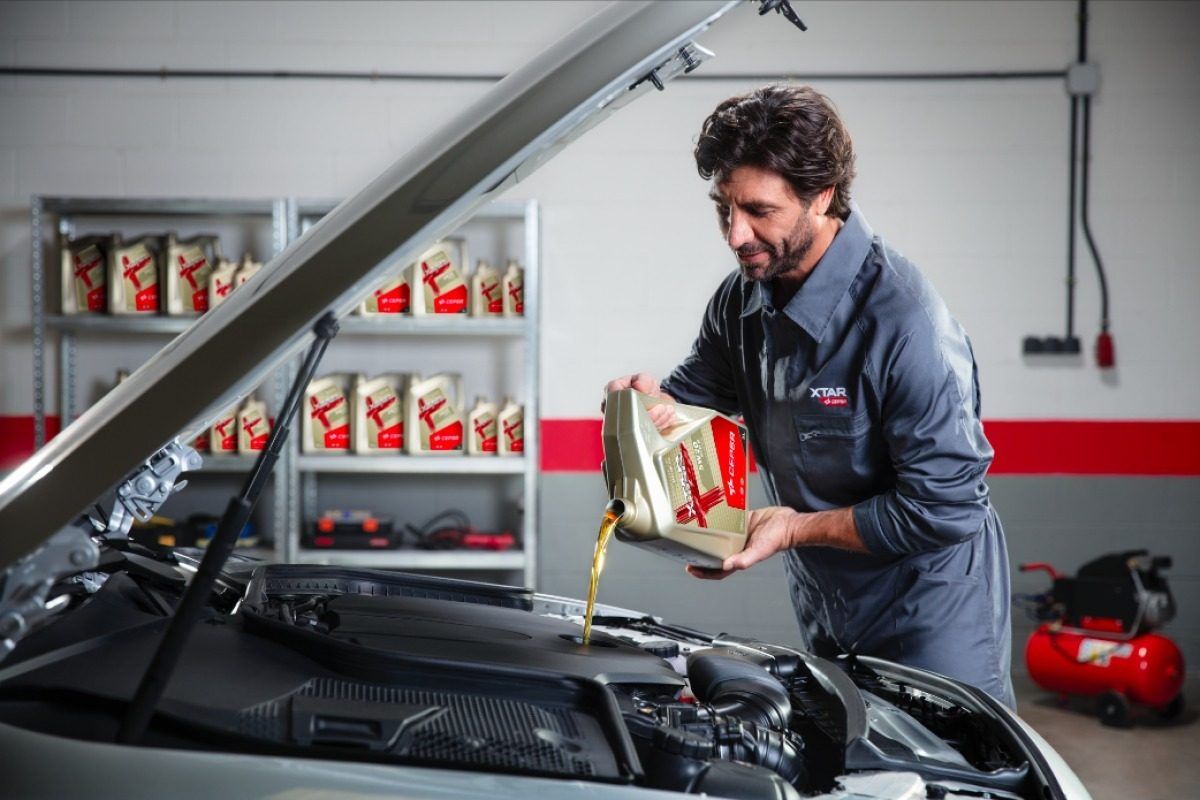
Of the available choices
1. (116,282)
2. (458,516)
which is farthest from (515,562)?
(116,282)

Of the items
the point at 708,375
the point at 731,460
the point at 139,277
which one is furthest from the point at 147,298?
the point at 731,460

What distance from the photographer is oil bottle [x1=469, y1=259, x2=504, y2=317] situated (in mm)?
4363

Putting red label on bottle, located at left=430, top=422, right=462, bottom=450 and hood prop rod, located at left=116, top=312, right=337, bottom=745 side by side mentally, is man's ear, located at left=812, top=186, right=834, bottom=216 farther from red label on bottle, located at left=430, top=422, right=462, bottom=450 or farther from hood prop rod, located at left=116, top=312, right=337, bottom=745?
red label on bottle, located at left=430, top=422, right=462, bottom=450

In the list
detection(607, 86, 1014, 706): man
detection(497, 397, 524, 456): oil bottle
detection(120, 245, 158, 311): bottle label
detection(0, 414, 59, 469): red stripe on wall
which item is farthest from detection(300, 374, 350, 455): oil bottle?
detection(607, 86, 1014, 706): man

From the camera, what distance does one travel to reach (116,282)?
14.3ft

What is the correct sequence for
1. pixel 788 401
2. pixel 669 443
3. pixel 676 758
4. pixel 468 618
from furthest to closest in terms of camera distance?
pixel 788 401
pixel 669 443
pixel 468 618
pixel 676 758

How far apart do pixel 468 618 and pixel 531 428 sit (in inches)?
113

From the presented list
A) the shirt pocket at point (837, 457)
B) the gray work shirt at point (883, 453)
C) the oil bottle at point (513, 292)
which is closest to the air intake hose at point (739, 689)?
the gray work shirt at point (883, 453)

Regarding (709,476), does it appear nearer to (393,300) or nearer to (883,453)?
(883,453)

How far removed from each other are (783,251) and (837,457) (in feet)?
1.31

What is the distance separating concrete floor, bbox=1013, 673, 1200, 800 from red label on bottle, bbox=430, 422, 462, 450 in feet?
8.32

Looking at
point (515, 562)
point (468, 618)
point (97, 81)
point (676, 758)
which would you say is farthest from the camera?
point (97, 81)

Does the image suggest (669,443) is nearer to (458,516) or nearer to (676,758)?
(676,758)

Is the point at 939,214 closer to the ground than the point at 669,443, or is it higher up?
higher up
